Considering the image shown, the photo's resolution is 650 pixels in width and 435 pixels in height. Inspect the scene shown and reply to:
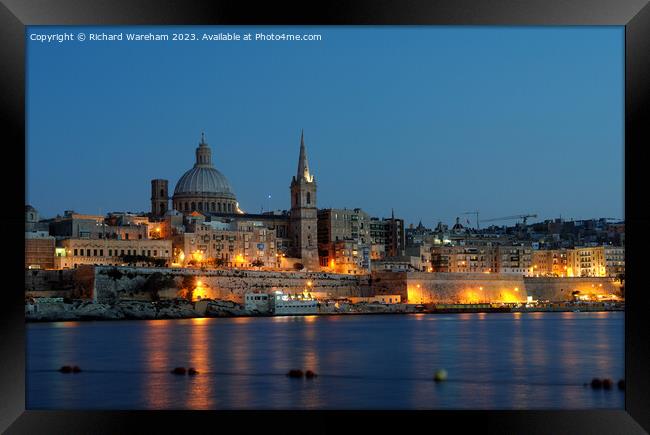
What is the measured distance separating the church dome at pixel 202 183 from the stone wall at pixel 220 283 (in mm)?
6954

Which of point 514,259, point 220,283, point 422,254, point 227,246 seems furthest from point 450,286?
point 220,283

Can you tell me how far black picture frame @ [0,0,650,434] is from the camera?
14.3 ft

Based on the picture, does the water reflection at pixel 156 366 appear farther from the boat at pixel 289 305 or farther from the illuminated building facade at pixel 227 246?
the illuminated building facade at pixel 227 246

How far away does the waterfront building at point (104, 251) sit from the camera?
2288 cm

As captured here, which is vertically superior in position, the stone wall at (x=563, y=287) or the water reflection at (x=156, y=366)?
the stone wall at (x=563, y=287)

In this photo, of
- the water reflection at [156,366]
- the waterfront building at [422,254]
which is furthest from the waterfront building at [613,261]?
the water reflection at [156,366]

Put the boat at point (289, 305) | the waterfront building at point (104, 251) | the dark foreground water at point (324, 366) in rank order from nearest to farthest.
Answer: the dark foreground water at point (324, 366)
the waterfront building at point (104, 251)
the boat at point (289, 305)

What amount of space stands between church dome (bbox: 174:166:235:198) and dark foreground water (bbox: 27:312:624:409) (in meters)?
14.4

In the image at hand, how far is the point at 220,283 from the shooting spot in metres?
23.5

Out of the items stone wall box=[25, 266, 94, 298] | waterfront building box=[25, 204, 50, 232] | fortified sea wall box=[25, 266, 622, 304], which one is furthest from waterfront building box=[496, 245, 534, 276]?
stone wall box=[25, 266, 94, 298]

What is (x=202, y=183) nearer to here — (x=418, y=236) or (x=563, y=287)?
(x=418, y=236)
